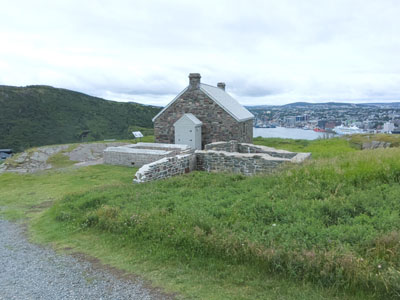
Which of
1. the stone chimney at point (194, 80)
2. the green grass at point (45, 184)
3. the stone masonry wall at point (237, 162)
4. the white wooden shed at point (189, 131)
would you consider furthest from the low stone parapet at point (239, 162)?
the stone chimney at point (194, 80)

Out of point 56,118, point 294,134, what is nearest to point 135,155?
point 294,134

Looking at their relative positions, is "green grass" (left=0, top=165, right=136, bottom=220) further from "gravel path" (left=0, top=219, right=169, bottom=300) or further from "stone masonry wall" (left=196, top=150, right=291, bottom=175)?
"stone masonry wall" (left=196, top=150, right=291, bottom=175)

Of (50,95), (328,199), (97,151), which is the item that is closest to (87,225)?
(328,199)

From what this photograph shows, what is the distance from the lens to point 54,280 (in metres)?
4.97

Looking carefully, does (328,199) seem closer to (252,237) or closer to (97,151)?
(252,237)

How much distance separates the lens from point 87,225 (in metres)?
7.29

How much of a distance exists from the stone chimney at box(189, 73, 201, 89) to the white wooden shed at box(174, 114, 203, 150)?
7.71ft

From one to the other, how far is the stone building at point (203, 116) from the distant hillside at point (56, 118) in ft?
161

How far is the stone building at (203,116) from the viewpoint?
21078mm

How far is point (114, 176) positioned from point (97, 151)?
9029mm

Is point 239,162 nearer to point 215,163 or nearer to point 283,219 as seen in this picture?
point 215,163

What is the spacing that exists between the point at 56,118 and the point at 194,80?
211 feet

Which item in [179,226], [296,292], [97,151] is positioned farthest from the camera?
[97,151]

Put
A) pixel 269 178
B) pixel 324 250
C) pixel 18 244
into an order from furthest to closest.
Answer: pixel 269 178 → pixel 18 244 → pixel 324 250
